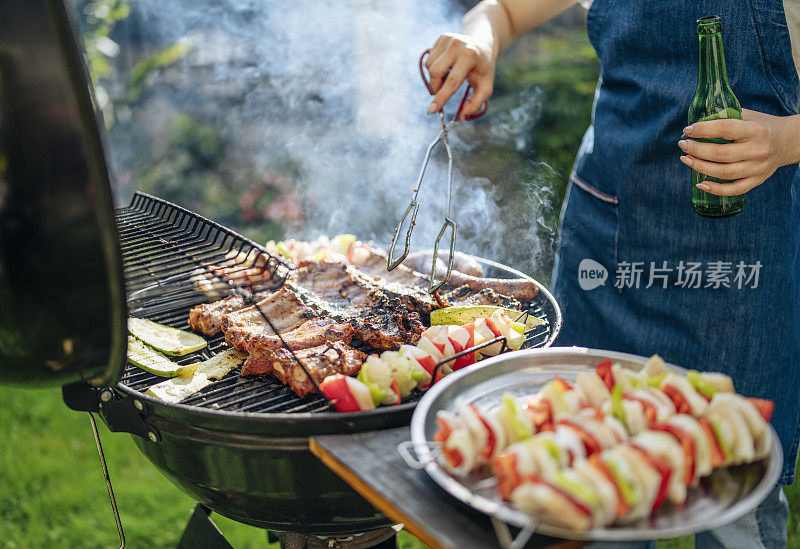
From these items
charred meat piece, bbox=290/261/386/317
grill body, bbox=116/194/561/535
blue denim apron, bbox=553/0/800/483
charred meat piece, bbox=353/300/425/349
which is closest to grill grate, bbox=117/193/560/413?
grill body, bbox=116/194/561/535

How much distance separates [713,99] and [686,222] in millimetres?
523

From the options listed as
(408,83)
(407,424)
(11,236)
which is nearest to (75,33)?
(11,236)

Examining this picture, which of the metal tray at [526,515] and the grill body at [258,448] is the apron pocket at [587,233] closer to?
the grill body at [258,448]

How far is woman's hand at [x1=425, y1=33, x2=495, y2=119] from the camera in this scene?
2.66 m

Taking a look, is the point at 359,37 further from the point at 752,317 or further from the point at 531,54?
the point at 752,317

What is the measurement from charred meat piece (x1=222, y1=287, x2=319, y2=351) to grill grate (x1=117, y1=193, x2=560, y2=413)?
0.08 meters

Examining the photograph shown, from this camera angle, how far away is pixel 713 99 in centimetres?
239

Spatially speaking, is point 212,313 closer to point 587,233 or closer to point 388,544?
point 388,544

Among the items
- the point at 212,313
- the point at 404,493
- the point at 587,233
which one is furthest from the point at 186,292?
the point at 587,233

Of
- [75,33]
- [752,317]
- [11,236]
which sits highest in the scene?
[75,33]

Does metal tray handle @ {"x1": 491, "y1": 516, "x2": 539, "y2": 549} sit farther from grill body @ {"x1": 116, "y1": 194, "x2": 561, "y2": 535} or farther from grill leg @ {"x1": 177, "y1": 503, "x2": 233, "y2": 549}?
grill leg @ {"x1": 177, "y1": 503, "x2": 233, "y2": 549}

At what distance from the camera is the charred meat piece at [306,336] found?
222cm

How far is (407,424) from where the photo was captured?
187cm

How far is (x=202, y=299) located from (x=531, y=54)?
5349mm
